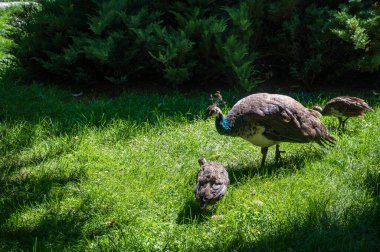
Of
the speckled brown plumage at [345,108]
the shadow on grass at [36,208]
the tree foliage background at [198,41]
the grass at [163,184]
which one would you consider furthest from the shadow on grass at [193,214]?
the tree foliage background at [198,41]

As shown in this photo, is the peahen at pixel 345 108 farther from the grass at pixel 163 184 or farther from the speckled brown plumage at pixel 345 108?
the grass at pixel 163 184

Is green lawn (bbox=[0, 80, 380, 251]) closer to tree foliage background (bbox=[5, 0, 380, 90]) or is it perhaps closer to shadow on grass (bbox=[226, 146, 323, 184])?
shadow on grass (bbox=[226, 146, 323, 184])

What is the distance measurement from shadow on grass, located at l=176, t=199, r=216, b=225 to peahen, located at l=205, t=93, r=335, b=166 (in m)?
0.99

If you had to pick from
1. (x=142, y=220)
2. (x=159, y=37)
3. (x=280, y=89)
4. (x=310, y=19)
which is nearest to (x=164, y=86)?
(x=159, y=37)

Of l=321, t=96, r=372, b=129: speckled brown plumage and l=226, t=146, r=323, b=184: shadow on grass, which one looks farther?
l=321, t=96, r=372, b=129: speckled brown plumage

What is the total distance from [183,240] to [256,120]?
5.33 feet

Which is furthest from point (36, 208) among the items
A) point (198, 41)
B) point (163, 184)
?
point (198, 41)

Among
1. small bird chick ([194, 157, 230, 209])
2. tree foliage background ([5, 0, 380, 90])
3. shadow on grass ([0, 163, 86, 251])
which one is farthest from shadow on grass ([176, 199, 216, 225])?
tree foliage background ([5, 0, 380, 90])

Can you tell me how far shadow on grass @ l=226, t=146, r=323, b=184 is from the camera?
5465mm

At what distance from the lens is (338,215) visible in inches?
181

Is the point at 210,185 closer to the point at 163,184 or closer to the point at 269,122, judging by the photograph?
the point at 163,184

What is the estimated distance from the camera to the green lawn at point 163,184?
4426mm

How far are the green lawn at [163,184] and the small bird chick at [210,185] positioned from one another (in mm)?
246

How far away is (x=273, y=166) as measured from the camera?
563cm
